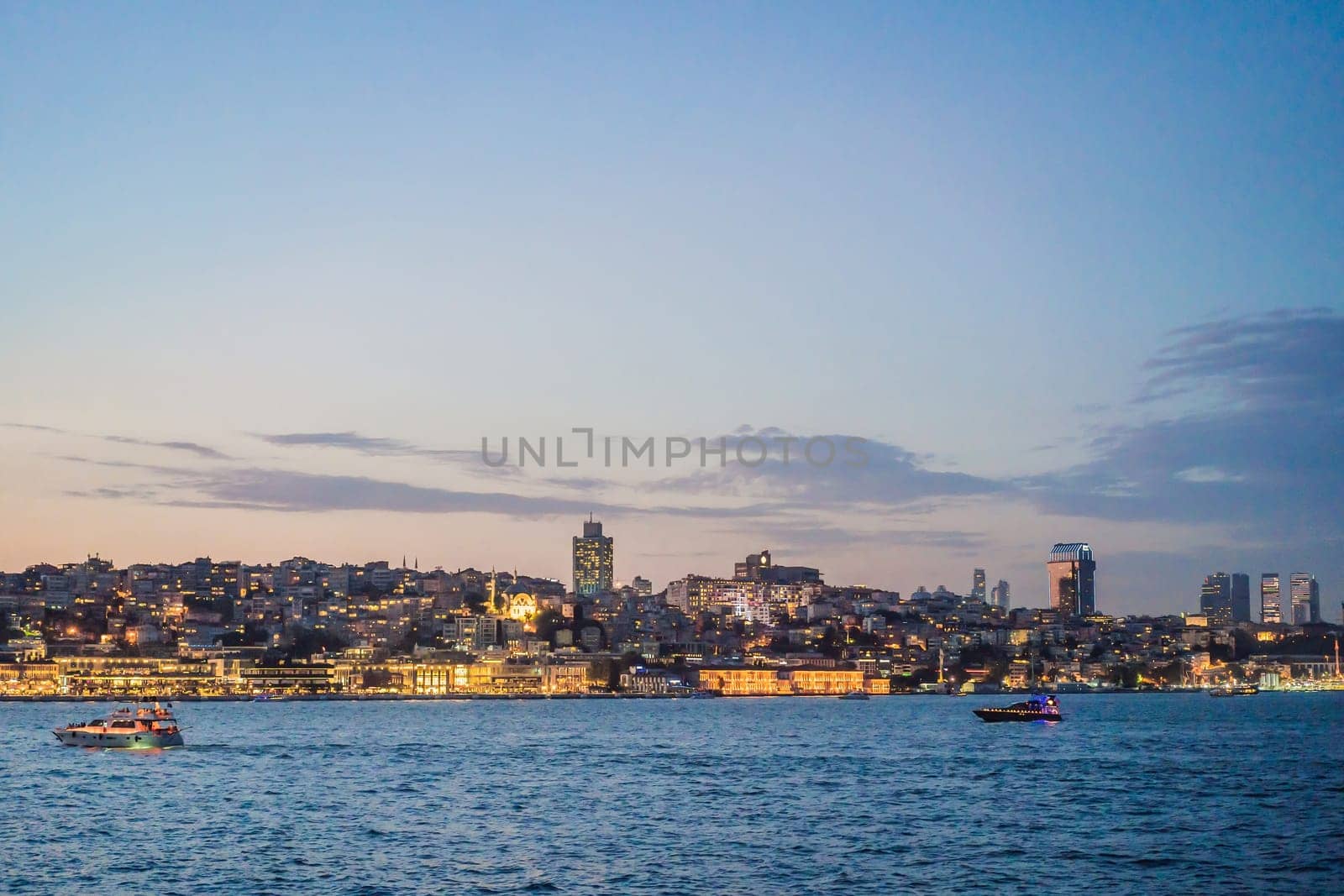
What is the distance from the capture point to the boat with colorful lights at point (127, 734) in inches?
2608

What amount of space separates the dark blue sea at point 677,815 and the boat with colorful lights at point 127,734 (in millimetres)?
778

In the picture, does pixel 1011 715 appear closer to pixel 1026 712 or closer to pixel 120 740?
pixel 1026 712

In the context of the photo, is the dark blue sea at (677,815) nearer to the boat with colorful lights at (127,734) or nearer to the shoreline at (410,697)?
the boat with colorful lights at (127,734)

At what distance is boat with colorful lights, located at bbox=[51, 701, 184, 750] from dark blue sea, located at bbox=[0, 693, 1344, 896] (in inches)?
30.6

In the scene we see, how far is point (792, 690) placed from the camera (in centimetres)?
18000

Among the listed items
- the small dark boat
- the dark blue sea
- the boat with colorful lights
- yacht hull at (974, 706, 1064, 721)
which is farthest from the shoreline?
the boat with colorful lights

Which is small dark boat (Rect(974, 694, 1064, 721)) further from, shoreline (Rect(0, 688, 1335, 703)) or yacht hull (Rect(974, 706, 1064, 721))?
shoreline (Rect(0, 688, 1335, 703))

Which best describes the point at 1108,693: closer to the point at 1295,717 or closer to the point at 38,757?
the point at 1295,717

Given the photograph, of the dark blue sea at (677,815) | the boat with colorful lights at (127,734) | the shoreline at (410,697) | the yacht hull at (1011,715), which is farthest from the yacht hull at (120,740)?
the shoreline at (410,697)

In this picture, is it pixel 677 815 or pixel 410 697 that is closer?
pixel 677 815

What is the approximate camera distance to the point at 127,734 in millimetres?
66562

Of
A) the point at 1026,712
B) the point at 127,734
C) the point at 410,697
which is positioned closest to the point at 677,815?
the point at 127,734

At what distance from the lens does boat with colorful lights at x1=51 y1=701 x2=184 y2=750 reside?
66.2m

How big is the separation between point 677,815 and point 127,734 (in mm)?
34235
